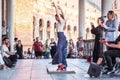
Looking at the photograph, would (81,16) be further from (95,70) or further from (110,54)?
(95,70)

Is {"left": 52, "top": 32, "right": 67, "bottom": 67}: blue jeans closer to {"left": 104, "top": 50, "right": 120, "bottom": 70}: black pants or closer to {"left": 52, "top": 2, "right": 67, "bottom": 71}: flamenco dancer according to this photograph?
{"left": 52, "top": 2, "right": 67, "bottom": 71}: flamenco dancer

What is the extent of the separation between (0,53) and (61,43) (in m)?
2.83

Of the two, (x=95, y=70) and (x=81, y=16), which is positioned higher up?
(x=81, y=16)

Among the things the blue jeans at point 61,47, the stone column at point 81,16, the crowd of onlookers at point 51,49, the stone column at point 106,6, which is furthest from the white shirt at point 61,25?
the stone column at point 81,16

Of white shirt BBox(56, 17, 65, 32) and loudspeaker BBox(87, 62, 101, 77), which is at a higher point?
white shirt BBox(56, 17, 65, 32)

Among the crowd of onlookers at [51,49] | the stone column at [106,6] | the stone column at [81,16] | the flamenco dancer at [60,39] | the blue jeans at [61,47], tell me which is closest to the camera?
the flamenco dancer at [60,39]

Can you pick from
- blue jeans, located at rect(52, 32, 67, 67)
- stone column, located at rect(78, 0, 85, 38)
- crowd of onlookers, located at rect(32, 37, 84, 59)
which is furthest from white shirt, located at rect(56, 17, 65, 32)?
stone column, located at rect(78, 0, 85, 38)

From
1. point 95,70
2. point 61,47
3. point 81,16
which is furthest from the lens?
point 81,16

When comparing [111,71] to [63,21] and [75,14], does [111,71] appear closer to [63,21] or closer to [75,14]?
[63,21]

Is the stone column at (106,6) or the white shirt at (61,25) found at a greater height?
the stone column at (106,6)

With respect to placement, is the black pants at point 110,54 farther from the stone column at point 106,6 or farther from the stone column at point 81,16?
the stone column at point 81,16

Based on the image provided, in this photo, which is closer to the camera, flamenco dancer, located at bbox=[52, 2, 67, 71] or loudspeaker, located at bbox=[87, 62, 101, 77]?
loudspeaker, located at bbox=[87, 62, 101, 77]

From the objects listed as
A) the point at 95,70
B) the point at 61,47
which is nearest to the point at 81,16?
the point at 61,47

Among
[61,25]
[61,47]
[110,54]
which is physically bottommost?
[110,54]
